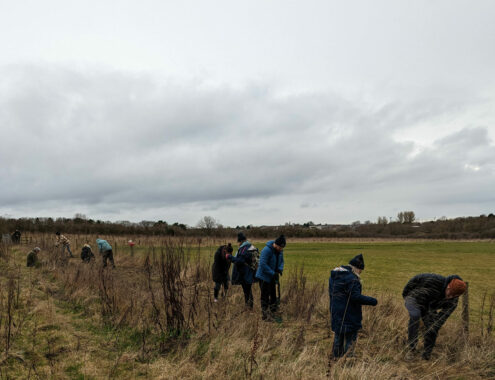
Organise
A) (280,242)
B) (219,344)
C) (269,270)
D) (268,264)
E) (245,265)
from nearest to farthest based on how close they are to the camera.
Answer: (219,344) → (269,270) → (280,242) → (268,264) → (245,265)

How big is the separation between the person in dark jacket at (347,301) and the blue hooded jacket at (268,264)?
2236mm

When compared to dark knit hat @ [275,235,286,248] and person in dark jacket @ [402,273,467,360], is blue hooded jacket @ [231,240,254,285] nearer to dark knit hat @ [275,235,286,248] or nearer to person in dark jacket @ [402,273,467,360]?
dark knit hat @ [275,235,286,248]

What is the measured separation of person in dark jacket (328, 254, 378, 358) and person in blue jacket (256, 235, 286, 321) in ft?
7.02

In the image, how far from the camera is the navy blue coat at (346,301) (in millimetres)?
4539

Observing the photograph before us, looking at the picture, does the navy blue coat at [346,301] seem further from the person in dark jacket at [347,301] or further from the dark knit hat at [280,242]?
the dark knit hat at [280,242]

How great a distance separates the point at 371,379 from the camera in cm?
383

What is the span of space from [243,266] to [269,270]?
98 centimetres

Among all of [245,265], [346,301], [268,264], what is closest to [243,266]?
[245,265]

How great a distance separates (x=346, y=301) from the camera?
180 inches

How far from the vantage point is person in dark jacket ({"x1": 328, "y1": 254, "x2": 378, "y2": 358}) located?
454cm

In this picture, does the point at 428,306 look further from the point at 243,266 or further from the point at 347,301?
the point at 243,266

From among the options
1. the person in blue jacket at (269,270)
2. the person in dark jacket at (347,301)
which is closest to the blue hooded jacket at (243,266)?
the person in blue jacket at (269,270)

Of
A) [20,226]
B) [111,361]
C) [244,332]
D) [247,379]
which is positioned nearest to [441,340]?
[244,332]

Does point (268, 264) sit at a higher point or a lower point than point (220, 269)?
higher
